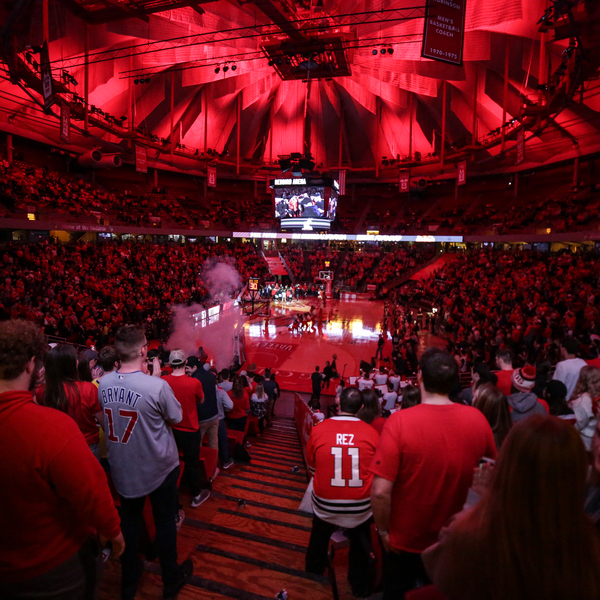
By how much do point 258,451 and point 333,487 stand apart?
4360 mm

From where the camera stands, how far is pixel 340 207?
141 feet

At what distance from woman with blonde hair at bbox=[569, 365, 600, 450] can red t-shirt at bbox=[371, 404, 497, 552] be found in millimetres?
1688

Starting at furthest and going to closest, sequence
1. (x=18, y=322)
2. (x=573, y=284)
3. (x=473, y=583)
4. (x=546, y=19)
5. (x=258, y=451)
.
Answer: (x=573, y=284) < (x=546, y=19) < (x=258, y=451) < (x=18, y=322) < (x=473, y=583)

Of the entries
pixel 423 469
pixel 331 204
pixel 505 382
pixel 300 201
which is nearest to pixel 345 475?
pixel 423 469

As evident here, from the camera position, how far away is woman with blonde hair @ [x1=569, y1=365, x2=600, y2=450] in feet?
10.6

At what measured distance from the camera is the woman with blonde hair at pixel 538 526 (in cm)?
112

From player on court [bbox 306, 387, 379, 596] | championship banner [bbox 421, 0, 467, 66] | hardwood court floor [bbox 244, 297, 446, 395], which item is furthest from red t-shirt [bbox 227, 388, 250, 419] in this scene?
championship banner [bbox 421, 0, 467, 66]

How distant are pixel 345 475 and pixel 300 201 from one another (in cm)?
3007

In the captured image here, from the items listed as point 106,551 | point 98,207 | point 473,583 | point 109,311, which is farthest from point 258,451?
point 98,207

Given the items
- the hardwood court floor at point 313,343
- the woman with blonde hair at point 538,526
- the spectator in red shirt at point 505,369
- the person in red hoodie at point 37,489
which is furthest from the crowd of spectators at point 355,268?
the woman with blonde hair at point 538,526

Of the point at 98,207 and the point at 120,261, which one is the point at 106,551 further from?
the point at 98,207

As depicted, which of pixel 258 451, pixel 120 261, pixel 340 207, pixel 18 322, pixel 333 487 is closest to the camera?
pixel 18 322

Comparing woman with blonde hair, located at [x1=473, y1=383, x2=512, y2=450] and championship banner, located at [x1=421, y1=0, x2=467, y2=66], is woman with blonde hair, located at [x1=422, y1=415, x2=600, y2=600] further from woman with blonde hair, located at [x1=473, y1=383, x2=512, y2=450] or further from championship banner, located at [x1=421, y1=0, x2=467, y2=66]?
championship banner, located at [x1=421, y1=0, x2=467, y2=66]

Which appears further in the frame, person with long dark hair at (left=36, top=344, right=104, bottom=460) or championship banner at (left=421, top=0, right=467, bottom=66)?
championship banner at (left=421, top=0, right=467, bottom=66)
